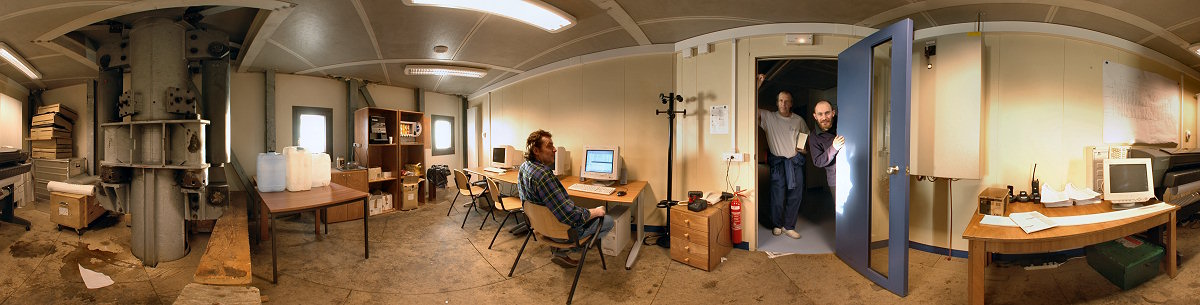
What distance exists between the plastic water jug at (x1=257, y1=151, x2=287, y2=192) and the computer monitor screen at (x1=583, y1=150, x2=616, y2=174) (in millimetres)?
2810

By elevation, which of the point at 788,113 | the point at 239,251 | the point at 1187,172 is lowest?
the point at 239,251

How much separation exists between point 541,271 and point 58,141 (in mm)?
5400

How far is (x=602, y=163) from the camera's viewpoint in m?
3.61

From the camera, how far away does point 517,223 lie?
13.5 ft

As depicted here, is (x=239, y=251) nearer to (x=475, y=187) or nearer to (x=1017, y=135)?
(x=475, y=187)

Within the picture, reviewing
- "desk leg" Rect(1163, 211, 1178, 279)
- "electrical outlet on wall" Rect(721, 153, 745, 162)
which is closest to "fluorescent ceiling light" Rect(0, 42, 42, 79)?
"electrical outlet on wall" Rect(721, 153, 745, 162)

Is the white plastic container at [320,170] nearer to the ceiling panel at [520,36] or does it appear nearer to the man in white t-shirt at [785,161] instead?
the ceiling panel at [520,36]

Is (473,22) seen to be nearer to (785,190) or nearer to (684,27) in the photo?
(684,27)

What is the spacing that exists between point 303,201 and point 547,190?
2.05 m

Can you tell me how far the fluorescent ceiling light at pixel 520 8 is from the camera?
2.39 meters

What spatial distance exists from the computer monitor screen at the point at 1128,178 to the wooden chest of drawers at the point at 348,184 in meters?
6.90

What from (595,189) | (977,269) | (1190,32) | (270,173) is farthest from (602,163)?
(1190,32)

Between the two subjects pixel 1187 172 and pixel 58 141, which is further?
pixel 58 141

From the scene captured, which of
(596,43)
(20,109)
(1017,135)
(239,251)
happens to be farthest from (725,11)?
(20,109)
